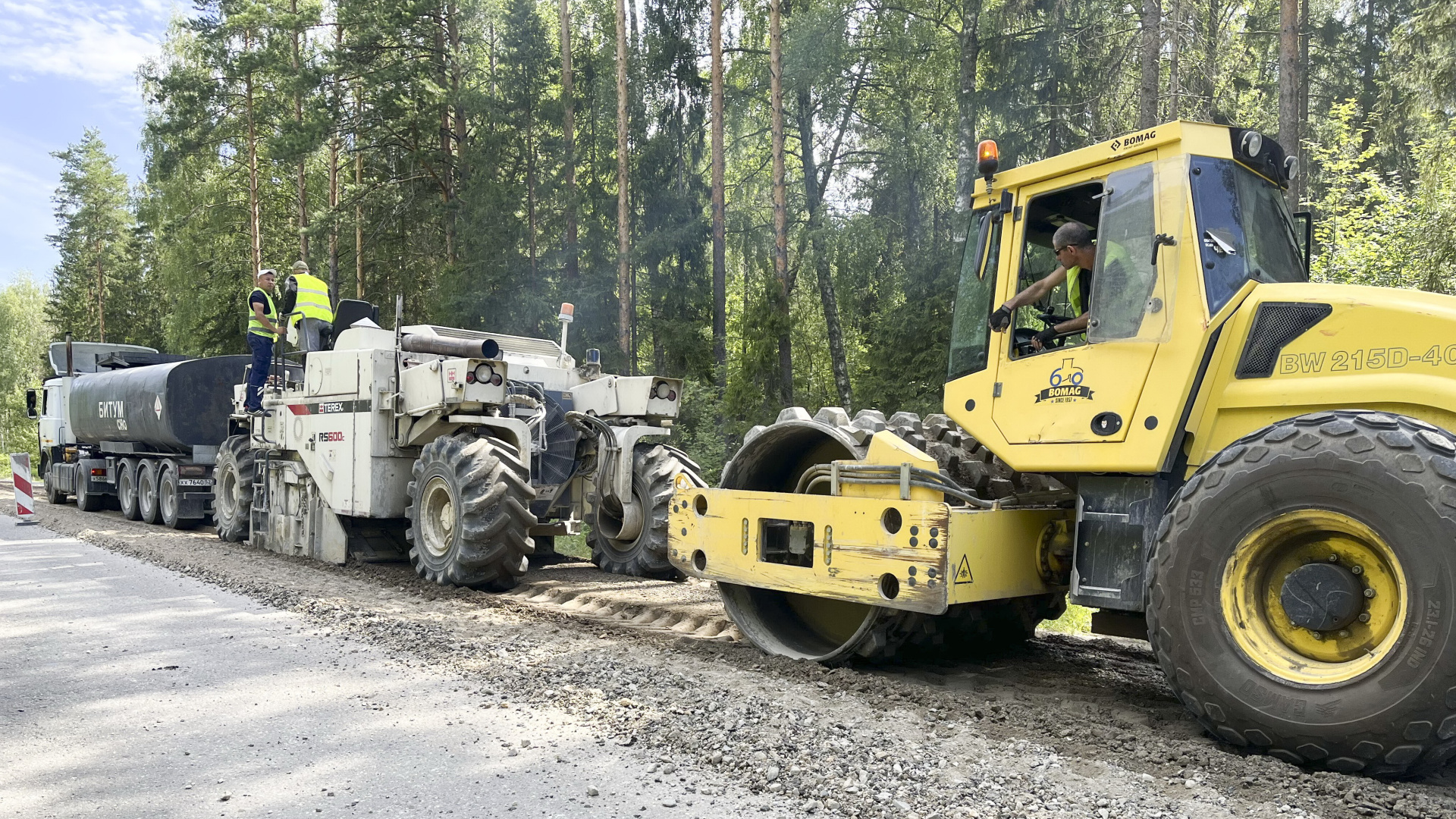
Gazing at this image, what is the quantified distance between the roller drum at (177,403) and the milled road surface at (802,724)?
791 cm

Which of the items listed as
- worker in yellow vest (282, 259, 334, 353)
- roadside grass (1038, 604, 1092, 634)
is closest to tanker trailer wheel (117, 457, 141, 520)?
worker in yellow vest (282, 259, 334, 353)

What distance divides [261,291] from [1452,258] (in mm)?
14171

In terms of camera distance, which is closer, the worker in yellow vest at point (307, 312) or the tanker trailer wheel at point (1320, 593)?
the tanker trailer wheel at point (1320, 593)

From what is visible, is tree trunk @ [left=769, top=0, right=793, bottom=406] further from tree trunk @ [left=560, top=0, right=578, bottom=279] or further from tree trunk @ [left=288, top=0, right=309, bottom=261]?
tree trunk @ [left=288, top=0, right=309, bottom=261]

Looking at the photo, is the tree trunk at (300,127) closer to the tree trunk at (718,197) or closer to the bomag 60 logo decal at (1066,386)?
the tree trunk at (718,197)

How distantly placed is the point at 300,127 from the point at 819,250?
47.0 feet

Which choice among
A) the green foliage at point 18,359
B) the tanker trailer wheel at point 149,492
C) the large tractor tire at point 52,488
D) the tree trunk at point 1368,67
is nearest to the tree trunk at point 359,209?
the large tractor tire at point 52,488

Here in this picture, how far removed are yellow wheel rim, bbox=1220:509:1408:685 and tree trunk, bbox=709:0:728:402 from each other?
17156 mm

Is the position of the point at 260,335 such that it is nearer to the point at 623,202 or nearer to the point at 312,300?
the point at 312,300

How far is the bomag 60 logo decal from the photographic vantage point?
15.8 ft

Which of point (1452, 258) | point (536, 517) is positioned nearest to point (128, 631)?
point (536, 517)

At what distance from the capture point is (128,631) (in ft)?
22.2

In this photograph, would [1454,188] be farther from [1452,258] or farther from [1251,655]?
[1251,655]

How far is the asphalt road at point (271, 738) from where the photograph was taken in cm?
372
